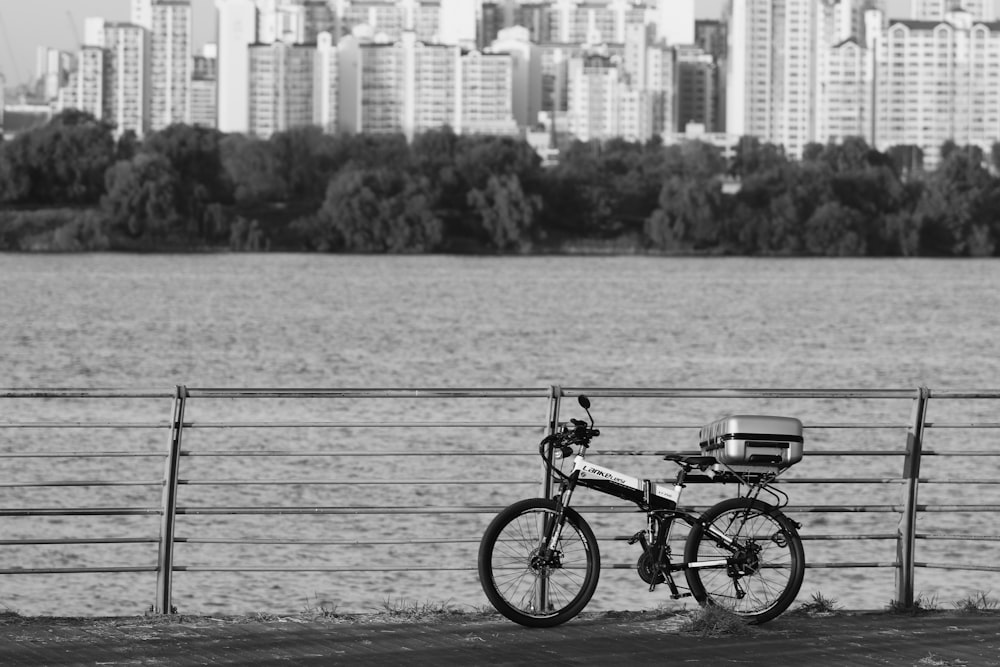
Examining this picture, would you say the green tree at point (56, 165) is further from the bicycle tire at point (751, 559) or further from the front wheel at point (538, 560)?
the bicycle tire at point (751, 559)

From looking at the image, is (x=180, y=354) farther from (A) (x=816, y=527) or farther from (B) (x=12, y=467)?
(A) (x=816, y=527)

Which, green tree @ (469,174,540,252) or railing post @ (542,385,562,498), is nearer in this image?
railing post @ (542,385,562,498)

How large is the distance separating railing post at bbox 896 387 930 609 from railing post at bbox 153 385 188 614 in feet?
13.4

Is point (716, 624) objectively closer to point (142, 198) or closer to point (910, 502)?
point (910, 502)

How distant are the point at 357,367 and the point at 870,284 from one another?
6505 centimetres

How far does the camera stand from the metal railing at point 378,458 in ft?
33.3

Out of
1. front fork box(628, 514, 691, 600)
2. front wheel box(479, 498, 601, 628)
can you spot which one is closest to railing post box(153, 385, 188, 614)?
front wheel box(479, 498, 601, 628)

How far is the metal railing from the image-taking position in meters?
10.2

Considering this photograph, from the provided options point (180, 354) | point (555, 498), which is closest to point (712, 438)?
point (555, 498)

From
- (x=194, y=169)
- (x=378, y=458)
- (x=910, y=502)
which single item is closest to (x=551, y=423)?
(x=910, y=502)

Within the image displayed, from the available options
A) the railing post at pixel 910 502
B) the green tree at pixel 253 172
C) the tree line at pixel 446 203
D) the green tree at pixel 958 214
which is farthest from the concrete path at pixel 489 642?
the green tree at pixel 253 172

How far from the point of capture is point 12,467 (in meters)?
30.0

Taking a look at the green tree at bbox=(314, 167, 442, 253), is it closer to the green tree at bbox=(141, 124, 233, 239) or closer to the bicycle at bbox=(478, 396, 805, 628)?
the green tree at bbox=(141, 124, 233, 239)

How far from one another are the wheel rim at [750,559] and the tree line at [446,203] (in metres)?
122
